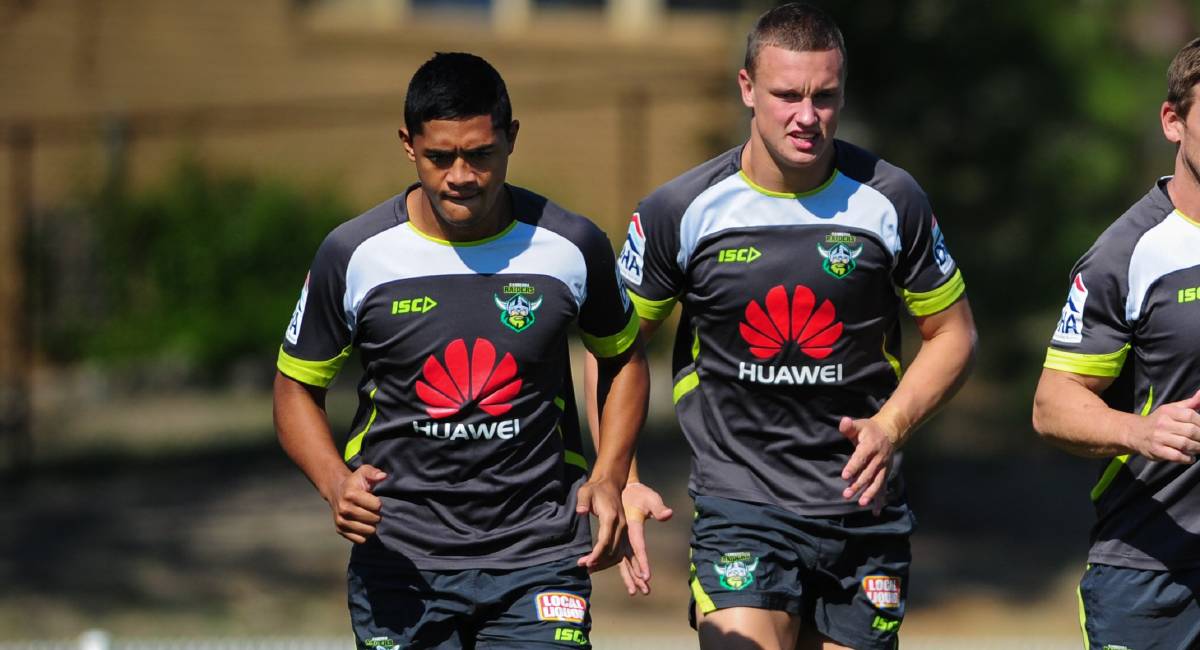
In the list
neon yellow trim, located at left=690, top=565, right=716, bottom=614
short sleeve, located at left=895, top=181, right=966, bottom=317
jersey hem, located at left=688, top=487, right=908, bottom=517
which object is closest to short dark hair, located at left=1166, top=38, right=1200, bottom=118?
short sleeve, located at left=895, top=181, right=966, bottom=317

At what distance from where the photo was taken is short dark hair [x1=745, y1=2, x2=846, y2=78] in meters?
5.28

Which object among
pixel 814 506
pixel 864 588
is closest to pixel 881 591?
pixel 864 588

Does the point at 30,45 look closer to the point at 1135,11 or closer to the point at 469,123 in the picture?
the point at 1135,11

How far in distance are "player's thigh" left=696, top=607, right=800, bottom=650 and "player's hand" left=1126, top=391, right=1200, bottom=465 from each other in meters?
1.45

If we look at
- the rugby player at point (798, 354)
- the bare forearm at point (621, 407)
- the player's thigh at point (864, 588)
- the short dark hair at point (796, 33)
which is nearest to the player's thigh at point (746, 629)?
the rugby player at point (798, 354)

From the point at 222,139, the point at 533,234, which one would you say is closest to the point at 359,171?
the point at 222,139

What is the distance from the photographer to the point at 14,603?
11.9m

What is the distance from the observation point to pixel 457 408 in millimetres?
4914

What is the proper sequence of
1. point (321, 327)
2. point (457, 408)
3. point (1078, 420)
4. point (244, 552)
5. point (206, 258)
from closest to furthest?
point (1078, 420) < point (457, 408) < point (321, 327) < point (244, 552) < point (206, 258)

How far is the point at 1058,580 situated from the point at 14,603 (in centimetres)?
804

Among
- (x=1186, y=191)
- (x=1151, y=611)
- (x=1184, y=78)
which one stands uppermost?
(x=1184, y=78)

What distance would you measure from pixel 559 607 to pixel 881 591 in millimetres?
1252

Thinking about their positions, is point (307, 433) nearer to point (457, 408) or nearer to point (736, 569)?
point (457, 408)

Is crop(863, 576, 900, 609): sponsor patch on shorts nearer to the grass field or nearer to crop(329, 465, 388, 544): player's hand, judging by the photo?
crop(329, 465, 388, 544): player's hand
